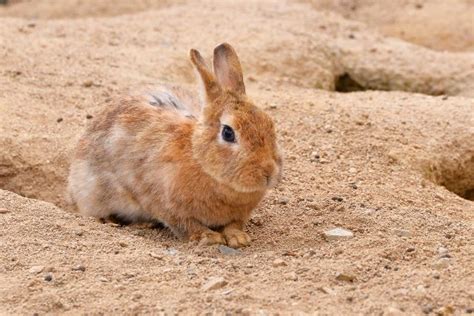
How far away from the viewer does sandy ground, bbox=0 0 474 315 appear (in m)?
5.02

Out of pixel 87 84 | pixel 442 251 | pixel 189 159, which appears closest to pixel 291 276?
pixel 442 251

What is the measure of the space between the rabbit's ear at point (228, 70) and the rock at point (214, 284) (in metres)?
1.37

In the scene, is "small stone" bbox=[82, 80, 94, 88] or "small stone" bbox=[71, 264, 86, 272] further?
"small stone" bbox=[82, 80, 94, 88]

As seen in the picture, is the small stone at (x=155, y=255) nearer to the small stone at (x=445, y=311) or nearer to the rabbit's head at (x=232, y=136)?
the rabbit's head at (x=232, y=136)

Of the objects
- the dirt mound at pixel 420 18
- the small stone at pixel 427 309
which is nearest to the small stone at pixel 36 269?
A: the small stone at pixel 427 309

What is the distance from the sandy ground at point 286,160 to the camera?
5016 millimetres

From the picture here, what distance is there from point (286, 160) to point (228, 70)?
51.0 inches

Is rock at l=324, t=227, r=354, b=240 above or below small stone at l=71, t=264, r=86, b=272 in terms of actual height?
above

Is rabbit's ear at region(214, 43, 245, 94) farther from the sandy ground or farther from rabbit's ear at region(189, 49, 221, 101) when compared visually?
the sandy ground

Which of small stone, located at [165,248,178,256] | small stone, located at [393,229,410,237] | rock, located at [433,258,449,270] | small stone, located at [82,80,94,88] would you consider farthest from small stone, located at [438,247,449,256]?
small stone, located at [82,80,94,88]

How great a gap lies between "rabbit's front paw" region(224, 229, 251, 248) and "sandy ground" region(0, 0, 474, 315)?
0.11 metres

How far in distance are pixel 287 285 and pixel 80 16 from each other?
315 inches

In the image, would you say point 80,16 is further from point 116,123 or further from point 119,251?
point 119,251

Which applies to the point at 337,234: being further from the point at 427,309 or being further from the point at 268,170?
the point at 427,309
